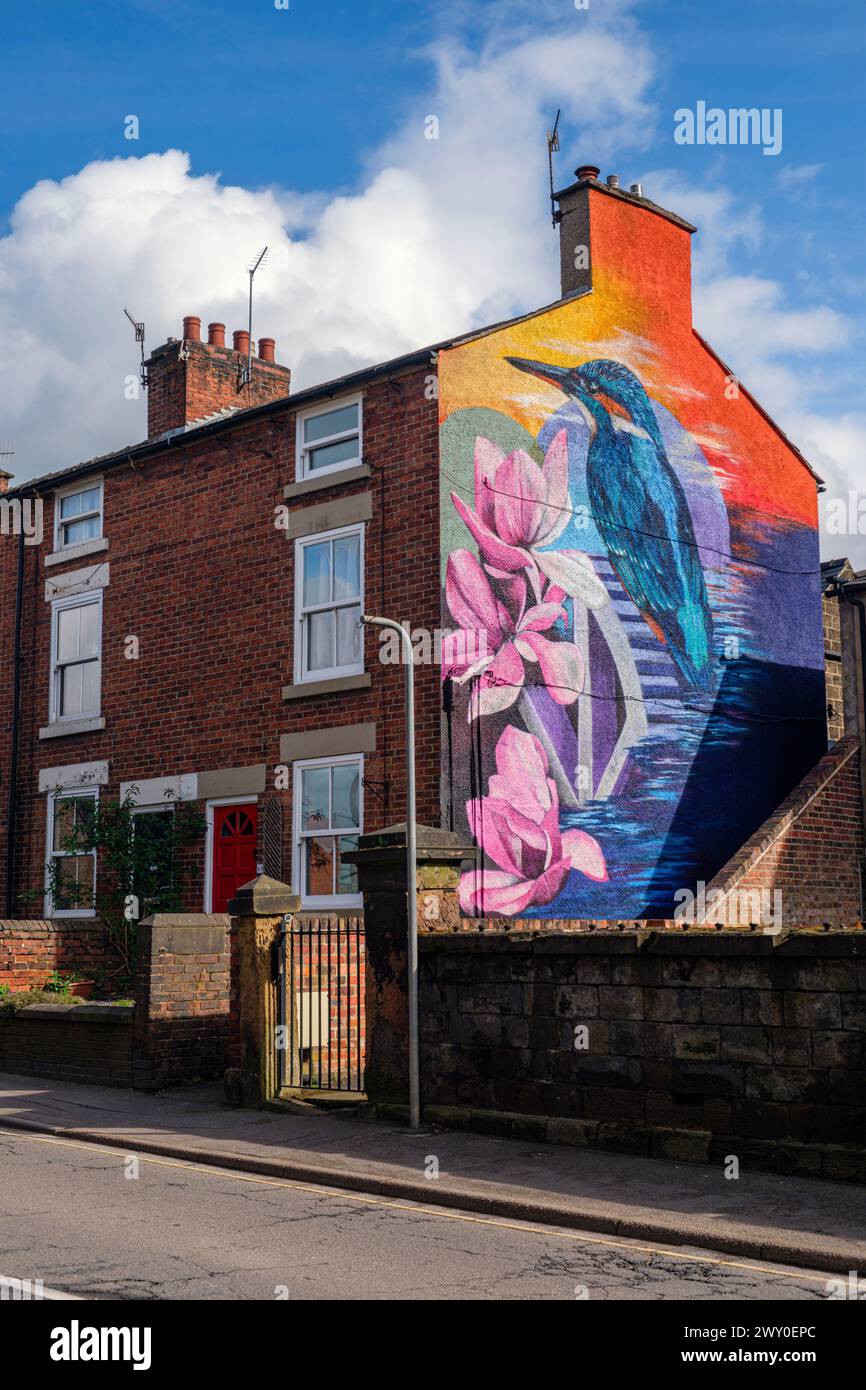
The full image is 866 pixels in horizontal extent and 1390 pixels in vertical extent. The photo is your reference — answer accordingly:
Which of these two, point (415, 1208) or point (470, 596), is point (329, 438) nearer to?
point (470, 596)

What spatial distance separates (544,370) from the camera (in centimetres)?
1875

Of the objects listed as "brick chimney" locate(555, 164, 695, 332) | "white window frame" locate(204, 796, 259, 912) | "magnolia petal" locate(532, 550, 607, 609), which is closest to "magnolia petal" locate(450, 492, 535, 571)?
"magnolia petal" locate(532, 550, 607, 609)

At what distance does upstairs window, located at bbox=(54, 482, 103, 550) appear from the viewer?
21.8m

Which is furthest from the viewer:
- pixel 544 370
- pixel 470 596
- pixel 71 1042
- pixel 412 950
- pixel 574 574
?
pixel 544 370

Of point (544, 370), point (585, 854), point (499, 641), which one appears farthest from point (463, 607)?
point (544, 370)

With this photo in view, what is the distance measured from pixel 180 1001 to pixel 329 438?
25.5 feet

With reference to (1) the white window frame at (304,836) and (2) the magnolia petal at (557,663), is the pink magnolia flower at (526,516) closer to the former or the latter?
(2) the magnolia petal at (557,663)

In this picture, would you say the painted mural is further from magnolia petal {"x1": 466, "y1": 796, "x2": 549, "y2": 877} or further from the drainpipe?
the drainpipe

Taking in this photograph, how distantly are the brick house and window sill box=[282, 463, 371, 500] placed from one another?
0.04 metres

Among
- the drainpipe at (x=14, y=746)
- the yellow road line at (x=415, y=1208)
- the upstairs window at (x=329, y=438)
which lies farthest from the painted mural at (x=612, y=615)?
the drainpipe at (x=14, y=746)

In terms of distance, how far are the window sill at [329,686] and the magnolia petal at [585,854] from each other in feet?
10.3

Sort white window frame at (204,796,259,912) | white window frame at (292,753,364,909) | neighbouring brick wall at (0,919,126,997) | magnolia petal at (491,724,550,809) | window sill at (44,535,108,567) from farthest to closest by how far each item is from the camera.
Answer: window sill at (44,535,108,567) → white window frame at (204,796,259,912) → neighbouring brick wall at (0,919,126,997) → white window frame at (292,753,364,909) → magnolia petal at (491,724,550,809)
